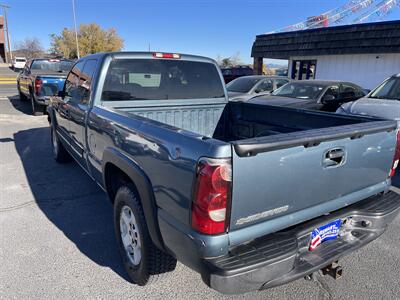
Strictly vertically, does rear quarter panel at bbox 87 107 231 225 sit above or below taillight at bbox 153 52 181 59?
below

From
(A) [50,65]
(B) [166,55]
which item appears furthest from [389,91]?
(A) [50,65]

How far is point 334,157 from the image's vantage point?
2.22m

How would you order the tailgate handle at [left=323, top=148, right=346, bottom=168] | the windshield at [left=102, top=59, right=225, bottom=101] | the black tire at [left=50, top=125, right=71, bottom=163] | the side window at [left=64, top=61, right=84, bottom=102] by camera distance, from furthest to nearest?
the black tire at [left=50, top=125, right=71, bottom=163] < the side window at [left=64, top=61, right=84, bottom=102] < the windshield at [left=102, top=59, right=225, bottom=101] < the tailgate handle at [left=323, top=148, right=346, bottom=168]

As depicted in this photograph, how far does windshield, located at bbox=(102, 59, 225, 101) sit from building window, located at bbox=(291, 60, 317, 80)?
15.3 metres

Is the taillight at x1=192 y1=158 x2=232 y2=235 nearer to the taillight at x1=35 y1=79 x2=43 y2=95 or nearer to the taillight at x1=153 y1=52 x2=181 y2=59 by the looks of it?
the taillight at x1=153 y1=52 x2=181 y2=59

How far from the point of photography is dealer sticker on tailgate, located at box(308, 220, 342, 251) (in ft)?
7.46

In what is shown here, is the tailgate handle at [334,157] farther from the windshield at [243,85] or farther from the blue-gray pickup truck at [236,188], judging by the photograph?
the windshield at [243,85]

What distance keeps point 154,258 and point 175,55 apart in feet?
7.83

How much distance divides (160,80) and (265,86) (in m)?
8.14

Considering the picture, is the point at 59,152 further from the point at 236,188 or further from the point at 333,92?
the point at 333,92

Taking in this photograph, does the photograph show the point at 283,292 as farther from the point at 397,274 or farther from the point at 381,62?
the point at 381,62

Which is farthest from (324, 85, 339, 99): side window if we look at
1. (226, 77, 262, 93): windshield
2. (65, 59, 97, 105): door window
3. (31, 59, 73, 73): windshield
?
(31, 59, 73, 73): windshield

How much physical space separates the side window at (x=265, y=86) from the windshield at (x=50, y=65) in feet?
23.4

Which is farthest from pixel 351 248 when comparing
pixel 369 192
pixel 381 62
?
pixel 381 62
